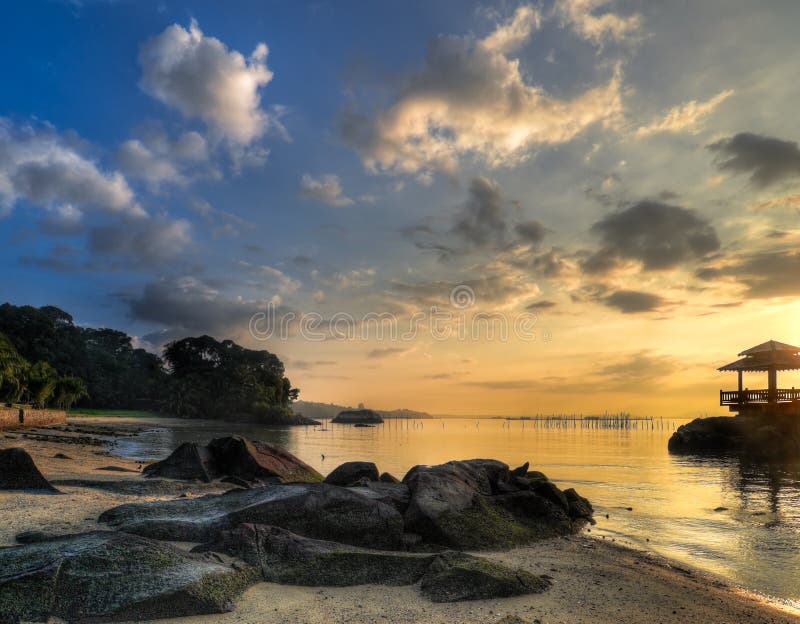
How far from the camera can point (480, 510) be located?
41.1ft

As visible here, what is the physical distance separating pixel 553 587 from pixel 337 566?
11.5ft

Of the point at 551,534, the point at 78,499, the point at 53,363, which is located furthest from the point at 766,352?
the point at 53,363

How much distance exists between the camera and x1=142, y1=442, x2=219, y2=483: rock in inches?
744

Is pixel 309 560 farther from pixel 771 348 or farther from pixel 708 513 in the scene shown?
pixel 771 348

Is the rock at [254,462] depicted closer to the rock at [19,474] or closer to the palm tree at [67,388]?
the rock at [19,474]

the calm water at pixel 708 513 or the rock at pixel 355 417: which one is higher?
the calm water at pixel 708 513

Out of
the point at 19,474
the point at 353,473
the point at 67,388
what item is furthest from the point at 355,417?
the point at 19,474

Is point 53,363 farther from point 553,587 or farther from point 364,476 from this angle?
point 553,587

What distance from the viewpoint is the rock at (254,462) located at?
19484 millimetres

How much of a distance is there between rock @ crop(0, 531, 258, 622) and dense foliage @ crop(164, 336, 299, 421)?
118m

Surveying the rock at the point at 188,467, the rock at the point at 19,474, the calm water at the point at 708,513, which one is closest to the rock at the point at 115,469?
the rock at the point at 188,467

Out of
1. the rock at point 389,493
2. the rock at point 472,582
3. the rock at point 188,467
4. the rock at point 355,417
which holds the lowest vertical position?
the rock at point 355,417

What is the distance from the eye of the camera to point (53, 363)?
9319cm

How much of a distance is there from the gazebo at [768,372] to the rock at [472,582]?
174 feet
